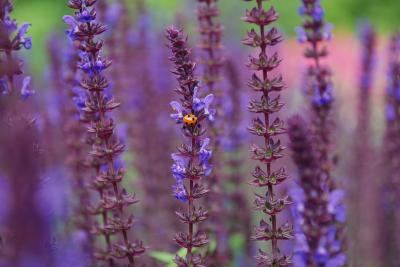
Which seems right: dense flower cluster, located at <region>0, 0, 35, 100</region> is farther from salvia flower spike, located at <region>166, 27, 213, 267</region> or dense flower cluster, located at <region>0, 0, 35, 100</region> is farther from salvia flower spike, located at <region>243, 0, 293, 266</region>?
salvia flower spike, located at <region>243, 0, 293, 266</region>

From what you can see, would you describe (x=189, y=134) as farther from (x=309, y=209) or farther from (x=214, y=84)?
(x=214, y=84)

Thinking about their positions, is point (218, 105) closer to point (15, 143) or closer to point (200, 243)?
point (200, 243)

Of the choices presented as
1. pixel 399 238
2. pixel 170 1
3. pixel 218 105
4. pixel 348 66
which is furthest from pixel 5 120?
pixel 170 1

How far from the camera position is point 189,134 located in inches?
104

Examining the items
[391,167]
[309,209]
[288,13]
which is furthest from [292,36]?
[309,209]

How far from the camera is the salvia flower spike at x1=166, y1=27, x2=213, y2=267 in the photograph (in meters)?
2.54

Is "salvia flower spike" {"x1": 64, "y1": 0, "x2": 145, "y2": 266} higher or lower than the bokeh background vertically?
lower

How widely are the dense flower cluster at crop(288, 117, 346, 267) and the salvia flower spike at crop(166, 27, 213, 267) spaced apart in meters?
0.44

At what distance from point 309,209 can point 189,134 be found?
2.00ft

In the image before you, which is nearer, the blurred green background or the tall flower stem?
the tall flower stem

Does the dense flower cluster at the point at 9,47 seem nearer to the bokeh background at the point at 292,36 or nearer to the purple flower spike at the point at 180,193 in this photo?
the purple flower spike at the point at 180,193

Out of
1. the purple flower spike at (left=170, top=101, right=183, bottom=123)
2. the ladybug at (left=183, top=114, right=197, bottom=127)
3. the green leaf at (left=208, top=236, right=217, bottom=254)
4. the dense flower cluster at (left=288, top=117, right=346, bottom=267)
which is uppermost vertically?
the purple flower spike at (left=170, top=101, right=183, bottom=123)

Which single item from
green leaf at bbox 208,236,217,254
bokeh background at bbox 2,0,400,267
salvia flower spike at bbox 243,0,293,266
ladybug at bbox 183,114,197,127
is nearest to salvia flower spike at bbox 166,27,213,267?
ladybug at bbox 183,114,197,127

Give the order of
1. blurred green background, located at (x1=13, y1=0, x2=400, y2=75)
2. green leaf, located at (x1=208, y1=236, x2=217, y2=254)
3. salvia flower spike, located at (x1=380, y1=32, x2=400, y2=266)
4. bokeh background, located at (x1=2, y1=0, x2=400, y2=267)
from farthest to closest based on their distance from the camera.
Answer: blurred green background, located at (x1=13, y1=0, x2=400, y2=75) → bokeh background, located at (x1=2, y1=0, x2=400, y2=267) → salvia flower spike, located at (x1=380, y1=32, x2=400, y2=266) → green leaf, located at (x1=208, y1=236, x2=217, y2=254)
